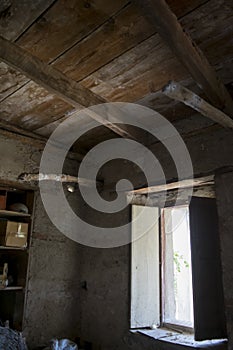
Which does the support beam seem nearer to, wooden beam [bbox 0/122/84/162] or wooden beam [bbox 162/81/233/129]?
wooden beam [bbox 0/122/84/162]

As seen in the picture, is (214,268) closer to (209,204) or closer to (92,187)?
(209,204)

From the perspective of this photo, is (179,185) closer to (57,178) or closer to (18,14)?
(57,178)

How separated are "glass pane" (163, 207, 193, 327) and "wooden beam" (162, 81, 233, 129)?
1445 millimetres

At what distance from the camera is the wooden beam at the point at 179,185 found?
2734 millimetres

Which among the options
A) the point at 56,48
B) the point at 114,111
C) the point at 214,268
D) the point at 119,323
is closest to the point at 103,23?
the point at 56,48

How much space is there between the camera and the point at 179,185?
2.97 meters

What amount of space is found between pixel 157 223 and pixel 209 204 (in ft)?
2.49

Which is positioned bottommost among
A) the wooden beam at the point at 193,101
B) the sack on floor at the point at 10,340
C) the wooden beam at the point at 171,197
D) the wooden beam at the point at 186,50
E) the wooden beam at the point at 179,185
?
the sack on floor at the point at 10,340

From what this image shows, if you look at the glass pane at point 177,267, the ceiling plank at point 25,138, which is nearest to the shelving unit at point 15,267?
the ceiling plank at point 25,138

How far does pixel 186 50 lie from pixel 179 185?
146 cm

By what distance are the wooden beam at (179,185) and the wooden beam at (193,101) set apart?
0.61 meters

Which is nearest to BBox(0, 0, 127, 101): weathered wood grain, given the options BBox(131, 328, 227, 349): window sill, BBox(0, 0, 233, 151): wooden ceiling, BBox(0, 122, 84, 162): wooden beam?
BBox(0, 0, 233, 151): wooden ceiling

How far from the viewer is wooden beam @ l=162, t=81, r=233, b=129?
1.76 meters

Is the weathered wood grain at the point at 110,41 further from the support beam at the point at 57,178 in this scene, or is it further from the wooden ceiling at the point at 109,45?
the support beam at the point at 57,178
